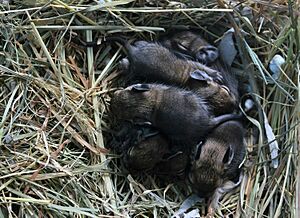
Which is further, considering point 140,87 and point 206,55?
point 206,55

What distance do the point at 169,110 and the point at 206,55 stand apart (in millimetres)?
323

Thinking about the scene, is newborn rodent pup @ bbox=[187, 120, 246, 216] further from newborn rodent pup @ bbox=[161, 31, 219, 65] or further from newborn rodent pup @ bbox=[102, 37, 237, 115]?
newborn rodent pup @ bbox=[161, 31, 219, 65]

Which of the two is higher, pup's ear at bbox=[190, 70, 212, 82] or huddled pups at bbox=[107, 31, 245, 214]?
pup's ear at bbox=[190, 70, 212, 82]

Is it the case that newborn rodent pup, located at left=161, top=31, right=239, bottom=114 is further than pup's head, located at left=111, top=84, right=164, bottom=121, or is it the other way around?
newborn rodent pup, located at left=161, top=31, right=239, bottom=114

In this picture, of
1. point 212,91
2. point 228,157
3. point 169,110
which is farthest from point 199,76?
point 228,157

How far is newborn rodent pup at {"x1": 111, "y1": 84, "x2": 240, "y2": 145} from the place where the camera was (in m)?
3.17

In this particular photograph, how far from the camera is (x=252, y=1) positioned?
328 centimetres

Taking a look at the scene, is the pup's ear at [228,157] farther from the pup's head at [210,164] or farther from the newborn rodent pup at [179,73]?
the newborn rodent pup at [179,73]

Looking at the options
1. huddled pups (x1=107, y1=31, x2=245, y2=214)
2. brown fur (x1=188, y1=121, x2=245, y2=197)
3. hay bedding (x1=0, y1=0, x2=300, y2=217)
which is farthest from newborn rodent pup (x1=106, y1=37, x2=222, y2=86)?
brown fur (x1=188, y1=121, x2=245, y2=197)

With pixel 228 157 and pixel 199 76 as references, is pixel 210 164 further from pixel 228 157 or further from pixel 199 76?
pixel 199 76

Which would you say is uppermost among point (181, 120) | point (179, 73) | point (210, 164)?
point (179, 73)

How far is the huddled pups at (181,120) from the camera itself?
3.17 m

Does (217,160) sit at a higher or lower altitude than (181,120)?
lower

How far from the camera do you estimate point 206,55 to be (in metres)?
3.33
